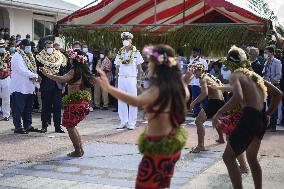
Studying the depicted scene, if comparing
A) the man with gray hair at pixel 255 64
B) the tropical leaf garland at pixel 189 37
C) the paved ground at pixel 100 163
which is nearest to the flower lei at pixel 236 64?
the paved ground at pixel 100 163

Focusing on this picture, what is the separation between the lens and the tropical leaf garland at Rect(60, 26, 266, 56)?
13484 mm

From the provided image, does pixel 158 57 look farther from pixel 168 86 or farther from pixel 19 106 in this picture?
pixel 19 106

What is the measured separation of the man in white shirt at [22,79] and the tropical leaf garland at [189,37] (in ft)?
15.8

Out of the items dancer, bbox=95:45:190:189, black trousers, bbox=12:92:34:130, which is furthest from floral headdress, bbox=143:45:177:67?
black trousers, bbox=12:92:34:130

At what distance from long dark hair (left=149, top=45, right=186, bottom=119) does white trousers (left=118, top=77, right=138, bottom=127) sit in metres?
6.74

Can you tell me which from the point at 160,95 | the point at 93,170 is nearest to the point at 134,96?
the point at 160,95

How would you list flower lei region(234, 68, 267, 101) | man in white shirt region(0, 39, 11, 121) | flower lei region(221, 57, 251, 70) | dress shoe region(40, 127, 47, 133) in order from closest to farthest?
1. flower lei region(234, 68, 267, 101)
2. flower lei region(221, 57, 251, 70)
3. dress shoe region(40, 127, 47, 133)
4. man in white shirt region(0, 39, 11, 121)

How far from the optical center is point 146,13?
16062mm

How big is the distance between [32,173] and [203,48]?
810 centimetres

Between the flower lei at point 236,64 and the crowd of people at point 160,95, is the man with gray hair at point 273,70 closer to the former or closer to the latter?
the crowd of people at point 160,95

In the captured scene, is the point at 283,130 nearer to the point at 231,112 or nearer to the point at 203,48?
the point at 203,48

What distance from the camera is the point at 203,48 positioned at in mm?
14141

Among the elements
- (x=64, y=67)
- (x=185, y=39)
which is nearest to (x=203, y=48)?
(x=185, y=39)

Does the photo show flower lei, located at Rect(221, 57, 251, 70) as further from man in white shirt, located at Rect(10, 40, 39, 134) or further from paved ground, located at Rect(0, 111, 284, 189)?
man in white shirt, located at Rect(10, 40, 39, 134)
